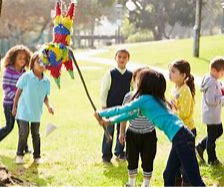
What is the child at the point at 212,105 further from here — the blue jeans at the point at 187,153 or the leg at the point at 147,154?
the blue jeans at the point at 187,153

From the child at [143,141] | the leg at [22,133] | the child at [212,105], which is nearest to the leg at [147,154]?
the child at [143,141]

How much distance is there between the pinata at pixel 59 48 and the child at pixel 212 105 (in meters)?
1.72

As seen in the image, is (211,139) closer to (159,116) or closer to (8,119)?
(159,116)

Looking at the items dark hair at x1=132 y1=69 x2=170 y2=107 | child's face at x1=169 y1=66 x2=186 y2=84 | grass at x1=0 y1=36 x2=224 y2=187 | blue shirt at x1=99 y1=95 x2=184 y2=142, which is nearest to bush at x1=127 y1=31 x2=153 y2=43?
grass at x1=0 y1=36 x2=224 y2=187

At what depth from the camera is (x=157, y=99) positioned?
13.3 ft

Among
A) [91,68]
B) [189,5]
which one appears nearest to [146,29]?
[189,5]

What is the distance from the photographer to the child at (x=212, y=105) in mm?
5543

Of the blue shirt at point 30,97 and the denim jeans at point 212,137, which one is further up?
the blue shirt at point 30,97

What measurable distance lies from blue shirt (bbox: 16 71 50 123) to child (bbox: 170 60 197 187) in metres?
1.54

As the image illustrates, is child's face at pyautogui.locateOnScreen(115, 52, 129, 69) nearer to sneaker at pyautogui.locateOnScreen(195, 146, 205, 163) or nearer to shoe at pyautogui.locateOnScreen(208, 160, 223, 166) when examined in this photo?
sneaker at pyautogui.locateOnScreen(195, 146, 205, 163)

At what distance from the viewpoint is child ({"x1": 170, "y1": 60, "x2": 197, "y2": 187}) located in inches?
193

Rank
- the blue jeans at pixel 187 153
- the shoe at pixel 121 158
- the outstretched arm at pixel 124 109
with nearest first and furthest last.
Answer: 1. the outstretched arm at pixel 124 109
2. the blue jeans at pixel 187 153
3. the shoe at pixel 121 158

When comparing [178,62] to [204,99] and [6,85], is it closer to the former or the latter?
[204,99]

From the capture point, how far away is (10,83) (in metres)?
6.23
